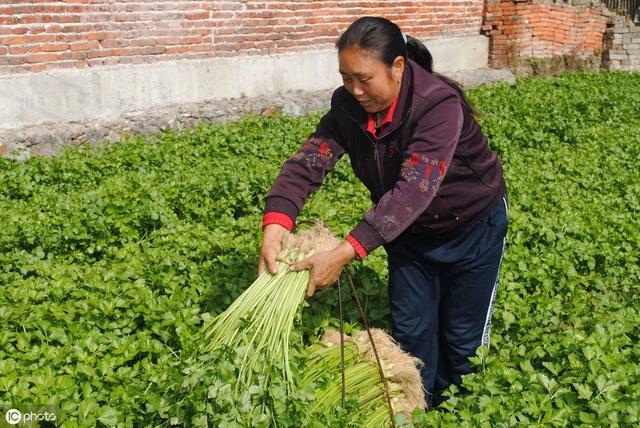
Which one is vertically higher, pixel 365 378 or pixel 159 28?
pixel 159 28

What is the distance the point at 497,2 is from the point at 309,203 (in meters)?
10.2

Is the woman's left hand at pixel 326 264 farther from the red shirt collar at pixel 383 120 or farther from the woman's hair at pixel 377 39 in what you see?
the woman's hair at pixel 377 39

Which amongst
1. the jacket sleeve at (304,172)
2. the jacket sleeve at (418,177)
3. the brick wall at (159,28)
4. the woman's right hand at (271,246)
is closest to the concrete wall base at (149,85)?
the brick wall at (159,28)

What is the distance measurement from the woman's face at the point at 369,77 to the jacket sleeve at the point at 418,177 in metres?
0.16

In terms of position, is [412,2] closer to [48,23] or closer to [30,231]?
[48,23]

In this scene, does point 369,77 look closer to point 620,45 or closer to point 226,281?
point 226,281

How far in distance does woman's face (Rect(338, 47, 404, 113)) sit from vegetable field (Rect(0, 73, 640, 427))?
3.53 ft

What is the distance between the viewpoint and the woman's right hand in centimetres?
301

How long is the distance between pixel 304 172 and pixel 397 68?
0.64m

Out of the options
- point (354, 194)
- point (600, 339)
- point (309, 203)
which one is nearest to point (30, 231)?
point (309, 203)

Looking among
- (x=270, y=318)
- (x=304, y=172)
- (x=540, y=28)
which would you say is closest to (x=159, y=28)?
(x=304, y=172)

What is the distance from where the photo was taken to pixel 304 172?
325 centimetres

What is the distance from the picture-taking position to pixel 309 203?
6.32m

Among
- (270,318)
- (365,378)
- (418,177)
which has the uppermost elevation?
(418,177)
